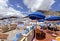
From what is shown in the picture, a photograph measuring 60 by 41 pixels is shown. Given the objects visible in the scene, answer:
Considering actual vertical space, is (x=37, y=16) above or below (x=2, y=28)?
above

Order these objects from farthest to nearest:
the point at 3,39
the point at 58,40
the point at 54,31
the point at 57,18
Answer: the point at 3,39 < the point at 54,31 < the point at 57,18 < the point at 58,40

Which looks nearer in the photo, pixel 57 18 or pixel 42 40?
pixel 42 40

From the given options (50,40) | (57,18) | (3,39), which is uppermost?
(57,18)

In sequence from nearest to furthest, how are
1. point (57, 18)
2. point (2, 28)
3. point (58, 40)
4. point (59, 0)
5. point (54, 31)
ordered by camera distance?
1. point (58, 40)
2. point (57, 18)
3. point (54, 31)
4. point (59, 0)
5. point (2, 28)

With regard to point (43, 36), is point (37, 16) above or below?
above

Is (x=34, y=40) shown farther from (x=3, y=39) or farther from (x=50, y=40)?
(x=3, y=39)

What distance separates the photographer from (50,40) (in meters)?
3.78

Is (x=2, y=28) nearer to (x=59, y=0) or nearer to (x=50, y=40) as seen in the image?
(x=59, y=0)

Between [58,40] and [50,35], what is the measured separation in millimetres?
707

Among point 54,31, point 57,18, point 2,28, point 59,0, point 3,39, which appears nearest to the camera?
point 57,18

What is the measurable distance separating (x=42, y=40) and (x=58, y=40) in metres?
0.54

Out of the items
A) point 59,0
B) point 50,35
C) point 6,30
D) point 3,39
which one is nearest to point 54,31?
point 50,35

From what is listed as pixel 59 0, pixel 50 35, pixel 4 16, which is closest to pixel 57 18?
pixel 50 35

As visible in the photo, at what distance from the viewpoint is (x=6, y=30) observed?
60.8 feet
